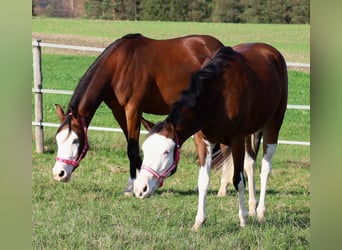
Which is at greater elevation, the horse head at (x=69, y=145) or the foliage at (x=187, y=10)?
the foliage at (x=187, y=10)

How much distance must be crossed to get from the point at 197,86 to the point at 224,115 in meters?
0.31

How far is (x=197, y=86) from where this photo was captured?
365 centimetres

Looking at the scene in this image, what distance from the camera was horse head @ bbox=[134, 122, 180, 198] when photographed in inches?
128

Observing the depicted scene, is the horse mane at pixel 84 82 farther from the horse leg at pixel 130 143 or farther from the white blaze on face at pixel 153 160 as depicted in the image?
the white blaze on face at pixel 153 160

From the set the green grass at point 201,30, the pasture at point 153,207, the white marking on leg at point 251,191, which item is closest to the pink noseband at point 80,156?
the pasture at point 153,207

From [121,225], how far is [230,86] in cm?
129

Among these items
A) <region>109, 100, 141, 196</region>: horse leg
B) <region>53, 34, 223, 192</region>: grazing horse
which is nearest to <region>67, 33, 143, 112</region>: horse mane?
<region>53, 34, 223, 192</region>: grazing horse

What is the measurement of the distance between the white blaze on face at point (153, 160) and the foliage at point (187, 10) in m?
8.56

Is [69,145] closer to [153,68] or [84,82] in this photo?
[84,82]

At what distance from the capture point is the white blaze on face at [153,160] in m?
3.24
